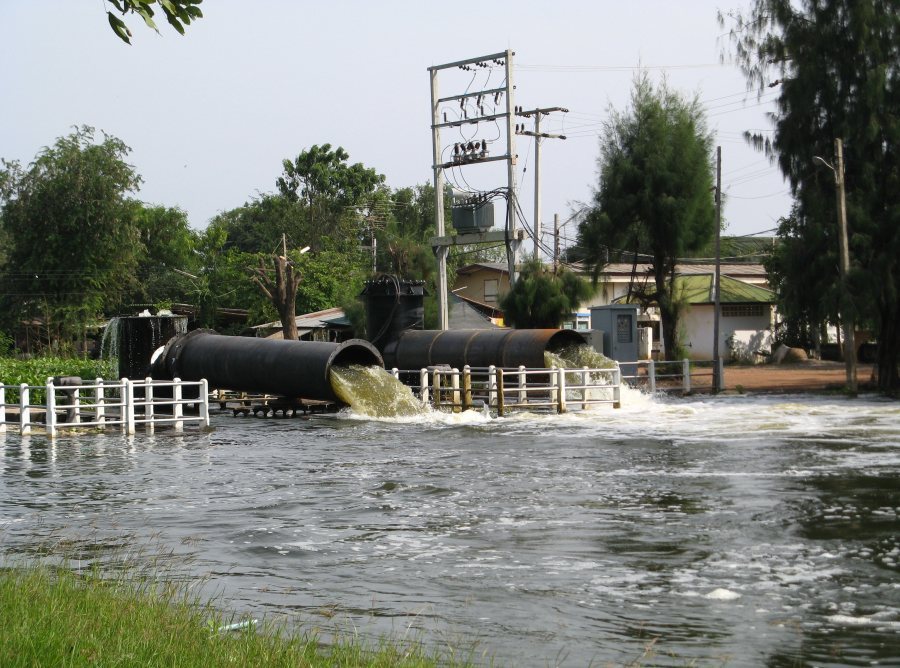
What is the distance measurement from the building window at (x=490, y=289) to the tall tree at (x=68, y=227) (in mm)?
20255

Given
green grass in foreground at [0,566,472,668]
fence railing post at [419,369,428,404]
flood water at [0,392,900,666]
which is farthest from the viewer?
fence railing post at [419,369,428,404]

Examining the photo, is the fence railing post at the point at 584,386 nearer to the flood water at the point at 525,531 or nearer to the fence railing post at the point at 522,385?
the fence railing post at the point at 522,385

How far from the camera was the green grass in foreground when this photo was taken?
6.39 meters

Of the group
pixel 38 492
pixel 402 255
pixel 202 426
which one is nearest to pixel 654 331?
pixel 402 255

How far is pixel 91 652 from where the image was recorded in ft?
21.1

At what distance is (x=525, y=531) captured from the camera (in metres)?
12.9

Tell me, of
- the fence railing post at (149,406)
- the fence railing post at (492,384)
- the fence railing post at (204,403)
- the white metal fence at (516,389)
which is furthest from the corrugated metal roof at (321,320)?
the fence railing post at (149,406)

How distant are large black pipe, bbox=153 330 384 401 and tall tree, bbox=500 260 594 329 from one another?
42.2ft

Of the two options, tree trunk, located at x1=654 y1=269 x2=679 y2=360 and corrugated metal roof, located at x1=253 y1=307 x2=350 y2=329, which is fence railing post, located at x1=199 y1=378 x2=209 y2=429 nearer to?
tree trunk, located at x1=654 y1=269 x2=679 y2=360

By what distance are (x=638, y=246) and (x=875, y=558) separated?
3458cm

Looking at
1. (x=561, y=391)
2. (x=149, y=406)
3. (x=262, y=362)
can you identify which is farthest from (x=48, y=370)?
(x=561, y=391)

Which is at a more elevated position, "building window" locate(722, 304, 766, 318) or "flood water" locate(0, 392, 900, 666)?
"building window" locate(722, 304, 766, 318)

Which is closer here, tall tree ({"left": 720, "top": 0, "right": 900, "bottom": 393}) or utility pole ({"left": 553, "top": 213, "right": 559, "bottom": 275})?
tall tree ({"left": 720, "top": 0, "right": 900, "bottom": 393})

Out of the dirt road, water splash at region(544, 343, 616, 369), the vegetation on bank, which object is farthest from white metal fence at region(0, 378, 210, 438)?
the dirt road
